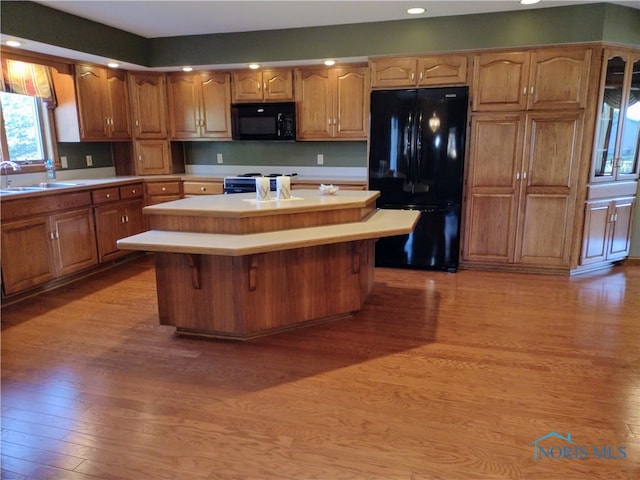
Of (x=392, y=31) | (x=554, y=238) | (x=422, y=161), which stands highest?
(x=392, y=31)

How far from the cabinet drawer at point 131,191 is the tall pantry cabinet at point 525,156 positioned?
3618 millimetres

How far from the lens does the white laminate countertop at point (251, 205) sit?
2822 millimetres

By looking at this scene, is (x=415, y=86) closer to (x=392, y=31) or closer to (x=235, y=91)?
(x=392, y=31)

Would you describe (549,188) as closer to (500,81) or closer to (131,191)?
(500,81)

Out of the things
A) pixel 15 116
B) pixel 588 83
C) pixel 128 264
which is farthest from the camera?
pixel 128 264

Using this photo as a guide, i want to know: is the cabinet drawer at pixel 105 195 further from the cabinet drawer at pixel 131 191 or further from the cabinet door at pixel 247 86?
the cabinet door at pixel 247 86

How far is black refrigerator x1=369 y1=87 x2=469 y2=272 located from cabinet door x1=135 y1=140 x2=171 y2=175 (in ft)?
8.60

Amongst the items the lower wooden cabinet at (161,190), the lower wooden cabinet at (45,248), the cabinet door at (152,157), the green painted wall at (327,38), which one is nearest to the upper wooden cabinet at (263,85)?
the green painted wall at (327,38)

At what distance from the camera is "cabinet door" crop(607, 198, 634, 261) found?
4.44 metres

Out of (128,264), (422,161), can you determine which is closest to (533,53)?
(422,161)

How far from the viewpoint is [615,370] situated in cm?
254

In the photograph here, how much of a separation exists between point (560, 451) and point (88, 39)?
4.90m

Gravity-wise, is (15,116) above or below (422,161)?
above

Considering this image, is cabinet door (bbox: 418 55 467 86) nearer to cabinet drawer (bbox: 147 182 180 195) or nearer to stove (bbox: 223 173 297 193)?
stove (bbox: 223 173 297 193)
